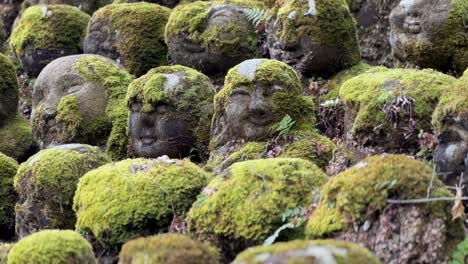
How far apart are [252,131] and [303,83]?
1656mm

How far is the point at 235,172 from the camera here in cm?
480

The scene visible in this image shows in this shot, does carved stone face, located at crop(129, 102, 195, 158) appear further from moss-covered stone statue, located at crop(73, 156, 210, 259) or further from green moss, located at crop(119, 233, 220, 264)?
Answer: green moss, located at crop(119, 233, 220, 264)

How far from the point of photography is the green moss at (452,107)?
16.5ft

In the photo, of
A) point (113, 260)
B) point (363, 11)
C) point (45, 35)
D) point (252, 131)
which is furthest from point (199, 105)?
point (45, 35)

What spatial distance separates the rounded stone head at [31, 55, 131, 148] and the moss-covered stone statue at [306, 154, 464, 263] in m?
4.35

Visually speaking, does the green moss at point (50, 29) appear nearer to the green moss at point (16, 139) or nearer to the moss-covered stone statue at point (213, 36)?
the green moss at point (16, 139)

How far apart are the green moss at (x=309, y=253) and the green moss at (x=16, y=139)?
5.97m

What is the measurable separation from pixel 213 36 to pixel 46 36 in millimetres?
2909

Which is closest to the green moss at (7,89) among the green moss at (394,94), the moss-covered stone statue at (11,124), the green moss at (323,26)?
the moss-covered stone statue at (11,124)

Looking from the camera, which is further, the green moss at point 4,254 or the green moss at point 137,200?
the green moss at point 137,200

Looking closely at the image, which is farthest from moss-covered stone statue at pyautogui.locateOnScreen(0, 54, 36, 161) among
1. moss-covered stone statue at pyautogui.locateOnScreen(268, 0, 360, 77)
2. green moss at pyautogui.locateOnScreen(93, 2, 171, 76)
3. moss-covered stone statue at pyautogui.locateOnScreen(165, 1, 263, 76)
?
moss-covered stone statue at pyautogui.locateOnScreen(268, 0, 360, 77)

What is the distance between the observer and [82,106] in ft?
26.9

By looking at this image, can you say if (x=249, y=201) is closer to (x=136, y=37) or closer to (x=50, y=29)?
(x=136, y=37)

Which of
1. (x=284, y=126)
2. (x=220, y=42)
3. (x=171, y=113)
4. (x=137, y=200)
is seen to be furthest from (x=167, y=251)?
(x=220, y=42)
